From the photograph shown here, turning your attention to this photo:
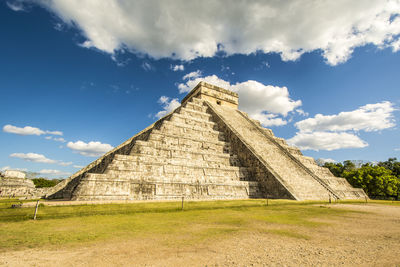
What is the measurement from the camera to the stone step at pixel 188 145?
13.4 metres

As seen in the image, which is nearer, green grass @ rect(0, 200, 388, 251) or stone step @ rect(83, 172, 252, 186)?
green grass @ rect(0, 200, 388, 251)

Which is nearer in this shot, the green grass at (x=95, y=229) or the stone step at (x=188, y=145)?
the green grass at (x=95, y=229)

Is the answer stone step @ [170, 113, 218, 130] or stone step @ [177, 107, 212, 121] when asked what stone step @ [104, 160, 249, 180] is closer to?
stone step @ [170, 113, 218, 130]

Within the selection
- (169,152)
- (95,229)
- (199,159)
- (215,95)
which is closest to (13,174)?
(169,152)

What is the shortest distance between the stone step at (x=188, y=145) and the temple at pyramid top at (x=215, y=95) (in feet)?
38.1

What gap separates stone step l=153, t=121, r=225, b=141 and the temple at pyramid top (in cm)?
996

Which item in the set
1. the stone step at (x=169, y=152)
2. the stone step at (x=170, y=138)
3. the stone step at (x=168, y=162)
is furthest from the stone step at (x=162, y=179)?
the stone step at (x=170, y=138)

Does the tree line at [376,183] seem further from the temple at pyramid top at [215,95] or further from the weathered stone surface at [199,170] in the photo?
the temple at pyramid top at [215,95]

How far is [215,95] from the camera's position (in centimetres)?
2856

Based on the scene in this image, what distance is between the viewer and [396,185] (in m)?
23.3

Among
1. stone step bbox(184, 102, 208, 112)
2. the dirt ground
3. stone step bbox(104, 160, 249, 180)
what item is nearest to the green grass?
the dirt ground

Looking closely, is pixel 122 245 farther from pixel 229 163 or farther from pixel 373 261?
pixel 229 163

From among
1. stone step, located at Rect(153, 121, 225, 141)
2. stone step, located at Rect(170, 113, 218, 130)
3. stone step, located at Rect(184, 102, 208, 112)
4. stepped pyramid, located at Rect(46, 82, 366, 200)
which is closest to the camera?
stepped pyramid, located at Rect(46, 82, 366, 200)

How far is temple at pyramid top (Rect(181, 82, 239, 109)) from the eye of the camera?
89.9 feet
